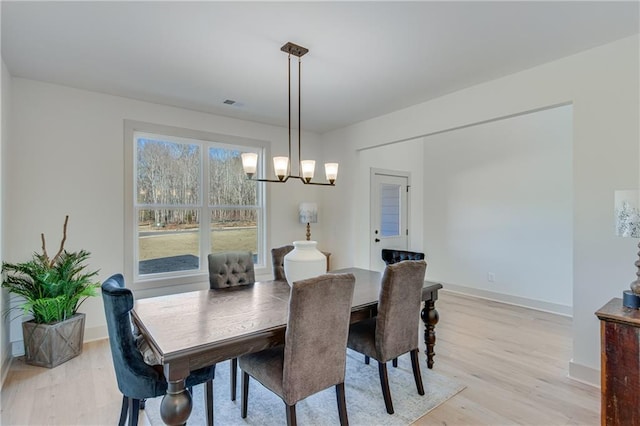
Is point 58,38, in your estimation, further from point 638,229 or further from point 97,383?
point 638,229

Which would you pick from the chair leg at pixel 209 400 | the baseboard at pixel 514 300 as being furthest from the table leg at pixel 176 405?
the baseboard at pixel 514 300

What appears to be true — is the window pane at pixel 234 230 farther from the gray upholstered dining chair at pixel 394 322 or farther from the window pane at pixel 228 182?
the gray upholstered dining chair at pixel 394 322

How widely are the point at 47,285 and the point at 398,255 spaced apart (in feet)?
13.7

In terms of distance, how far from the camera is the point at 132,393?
1801 mm

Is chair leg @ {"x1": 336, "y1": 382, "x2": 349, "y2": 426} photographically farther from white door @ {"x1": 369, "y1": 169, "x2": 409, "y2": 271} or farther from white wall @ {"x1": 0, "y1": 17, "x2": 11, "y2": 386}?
white door @ {"x1": 369, "y1": 169, "x2": 409, "y2": 271}

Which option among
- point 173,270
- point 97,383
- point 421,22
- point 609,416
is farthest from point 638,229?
point 173,270

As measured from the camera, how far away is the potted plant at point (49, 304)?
293cm

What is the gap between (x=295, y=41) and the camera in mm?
2477

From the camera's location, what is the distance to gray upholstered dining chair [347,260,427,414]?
90.0 inches

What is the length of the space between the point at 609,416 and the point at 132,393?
8.84 ft

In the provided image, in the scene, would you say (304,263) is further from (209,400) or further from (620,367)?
(620,367)

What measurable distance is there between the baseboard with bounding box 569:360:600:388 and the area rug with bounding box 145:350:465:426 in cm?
96

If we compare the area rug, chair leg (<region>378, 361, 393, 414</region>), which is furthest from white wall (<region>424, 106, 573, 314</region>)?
chair leg (<region>378, 361, 393, 414</region>)

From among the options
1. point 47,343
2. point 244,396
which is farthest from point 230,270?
point 47,343
